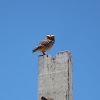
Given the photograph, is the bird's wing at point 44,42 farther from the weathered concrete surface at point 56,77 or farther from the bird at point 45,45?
the weathered concrete surface at point 56,77

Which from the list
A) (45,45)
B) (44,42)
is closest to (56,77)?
(45,45)

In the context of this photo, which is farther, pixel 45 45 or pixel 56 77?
pixel 45 45

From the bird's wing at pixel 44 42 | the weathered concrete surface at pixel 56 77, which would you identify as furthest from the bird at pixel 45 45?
the weathered concrete surface at pixel 56 77

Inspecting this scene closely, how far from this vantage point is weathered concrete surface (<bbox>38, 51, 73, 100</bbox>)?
389 inches

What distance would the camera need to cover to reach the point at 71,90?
9984mm

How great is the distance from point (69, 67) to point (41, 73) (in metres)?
0.99

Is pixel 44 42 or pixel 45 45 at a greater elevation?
pixel 44 42

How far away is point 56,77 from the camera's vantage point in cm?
1014

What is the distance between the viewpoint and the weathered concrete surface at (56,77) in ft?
32.4

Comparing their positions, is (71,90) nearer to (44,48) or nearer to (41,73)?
(41,73)

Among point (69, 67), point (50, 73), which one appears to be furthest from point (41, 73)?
point (69, 67)

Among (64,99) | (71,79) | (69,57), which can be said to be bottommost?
(64,99)

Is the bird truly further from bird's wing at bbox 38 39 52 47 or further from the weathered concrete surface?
the weathered concrete surface

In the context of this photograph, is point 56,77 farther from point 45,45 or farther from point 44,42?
point 44,42
